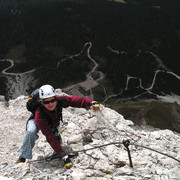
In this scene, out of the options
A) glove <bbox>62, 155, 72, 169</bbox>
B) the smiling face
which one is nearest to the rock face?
glove <bbox>62, 155, 72, 169</bbox>

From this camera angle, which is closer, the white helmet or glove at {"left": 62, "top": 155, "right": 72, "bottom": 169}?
the white helmet

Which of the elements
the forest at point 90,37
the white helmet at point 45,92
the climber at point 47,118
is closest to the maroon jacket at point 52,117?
the climber at point 47,118

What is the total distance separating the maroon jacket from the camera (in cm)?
665

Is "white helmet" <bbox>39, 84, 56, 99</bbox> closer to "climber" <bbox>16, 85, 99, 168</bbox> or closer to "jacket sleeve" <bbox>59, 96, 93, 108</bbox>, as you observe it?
"climber" <bbox>16, 85, 99, 168</bbox>

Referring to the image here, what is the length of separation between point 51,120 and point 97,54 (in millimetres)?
95579

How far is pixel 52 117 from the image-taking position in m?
7.04

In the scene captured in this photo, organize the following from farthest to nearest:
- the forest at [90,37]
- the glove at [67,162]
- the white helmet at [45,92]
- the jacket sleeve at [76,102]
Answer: the forest at [90,37]
the jacket sleeve at [76,102]
the glove at [67,162]
the white helmet at [45,92]

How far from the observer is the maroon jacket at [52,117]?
21.8ft

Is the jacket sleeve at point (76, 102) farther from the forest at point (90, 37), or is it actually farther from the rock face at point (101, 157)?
the forest at point (90, 37)

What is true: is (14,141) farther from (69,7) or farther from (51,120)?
(69,7)

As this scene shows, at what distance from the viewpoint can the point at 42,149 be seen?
9.51m

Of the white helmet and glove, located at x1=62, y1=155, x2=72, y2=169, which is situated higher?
the white helmet

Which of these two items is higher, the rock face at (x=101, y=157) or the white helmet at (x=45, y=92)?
the white helmet at (x=45, y=92)

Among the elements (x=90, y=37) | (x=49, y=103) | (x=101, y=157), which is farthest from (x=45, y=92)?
(x=90, y=37)
